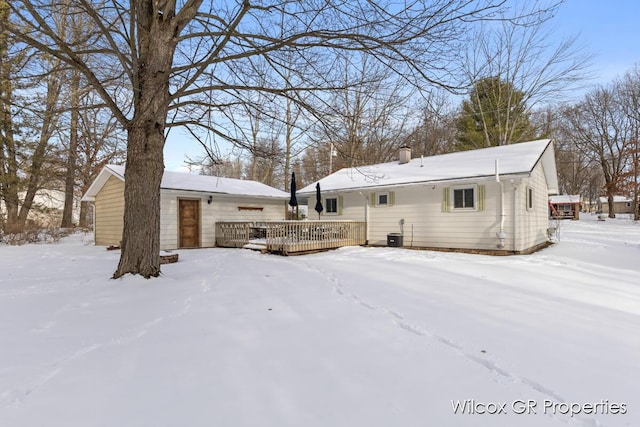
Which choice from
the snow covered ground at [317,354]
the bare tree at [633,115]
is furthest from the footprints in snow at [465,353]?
the bare tree at [633,115]

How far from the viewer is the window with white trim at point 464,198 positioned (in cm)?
1033

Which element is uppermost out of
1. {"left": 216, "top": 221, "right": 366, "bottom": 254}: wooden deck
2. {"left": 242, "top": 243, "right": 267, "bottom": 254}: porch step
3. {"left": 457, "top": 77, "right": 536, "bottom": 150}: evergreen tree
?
{"left": 457, "top": 77, "right": 536, "bottom": 150}: evergreen tree

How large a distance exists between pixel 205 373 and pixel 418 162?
13247mm

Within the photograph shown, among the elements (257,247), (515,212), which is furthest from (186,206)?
(515,212)

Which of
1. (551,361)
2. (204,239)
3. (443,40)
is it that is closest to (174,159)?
(204,239)

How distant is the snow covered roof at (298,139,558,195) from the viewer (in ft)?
32.7

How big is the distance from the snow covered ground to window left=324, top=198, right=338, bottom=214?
891cm

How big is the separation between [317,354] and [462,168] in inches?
409

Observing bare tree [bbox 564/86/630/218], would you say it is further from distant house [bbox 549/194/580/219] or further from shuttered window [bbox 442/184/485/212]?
shuttered window [bbox 442/184/485/212]

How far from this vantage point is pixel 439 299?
4.35 meters

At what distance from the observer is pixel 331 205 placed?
14164 mm

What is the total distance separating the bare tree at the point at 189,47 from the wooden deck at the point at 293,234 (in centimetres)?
497

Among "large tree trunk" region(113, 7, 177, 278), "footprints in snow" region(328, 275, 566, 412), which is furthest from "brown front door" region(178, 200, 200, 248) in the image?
"footprints in snow" region(328, 275, 566, 412)

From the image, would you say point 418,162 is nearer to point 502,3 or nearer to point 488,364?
point 502,3
